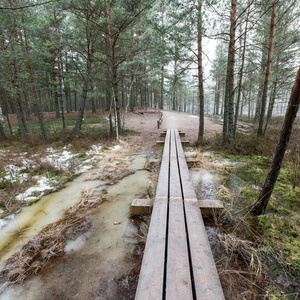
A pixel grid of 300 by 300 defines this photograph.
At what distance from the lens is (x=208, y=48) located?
28.5 ft

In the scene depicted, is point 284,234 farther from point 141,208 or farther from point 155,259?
point 141,208

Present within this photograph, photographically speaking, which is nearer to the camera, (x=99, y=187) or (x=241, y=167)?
(x=99, y=187)

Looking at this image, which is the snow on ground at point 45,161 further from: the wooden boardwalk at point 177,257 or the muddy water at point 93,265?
the wooden boardwalk at point 177,257

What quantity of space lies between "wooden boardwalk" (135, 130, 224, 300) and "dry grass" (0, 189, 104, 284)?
1.67 meters

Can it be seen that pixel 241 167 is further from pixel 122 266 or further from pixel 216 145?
pixel 122 266

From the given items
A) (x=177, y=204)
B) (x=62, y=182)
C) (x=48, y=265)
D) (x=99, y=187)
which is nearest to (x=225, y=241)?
(x=177, y=204)

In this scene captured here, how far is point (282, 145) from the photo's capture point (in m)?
2.64

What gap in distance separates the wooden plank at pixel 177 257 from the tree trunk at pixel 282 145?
1.59m

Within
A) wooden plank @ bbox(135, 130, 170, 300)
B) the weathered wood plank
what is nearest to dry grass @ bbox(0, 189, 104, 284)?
wooden plank @ bbox(135, 130, 170, 300)

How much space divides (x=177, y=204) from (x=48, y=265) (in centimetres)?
225

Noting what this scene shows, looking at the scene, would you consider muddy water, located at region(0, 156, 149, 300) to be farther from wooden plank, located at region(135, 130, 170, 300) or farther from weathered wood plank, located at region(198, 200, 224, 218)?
weathered wood plank, located at region(198, 200, 224, 218)

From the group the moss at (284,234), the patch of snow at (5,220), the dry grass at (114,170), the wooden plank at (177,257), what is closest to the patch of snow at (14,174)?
the patch of snow at (5,220)

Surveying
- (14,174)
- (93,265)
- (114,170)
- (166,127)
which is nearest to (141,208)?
(93,265)

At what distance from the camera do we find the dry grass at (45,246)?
235cm
